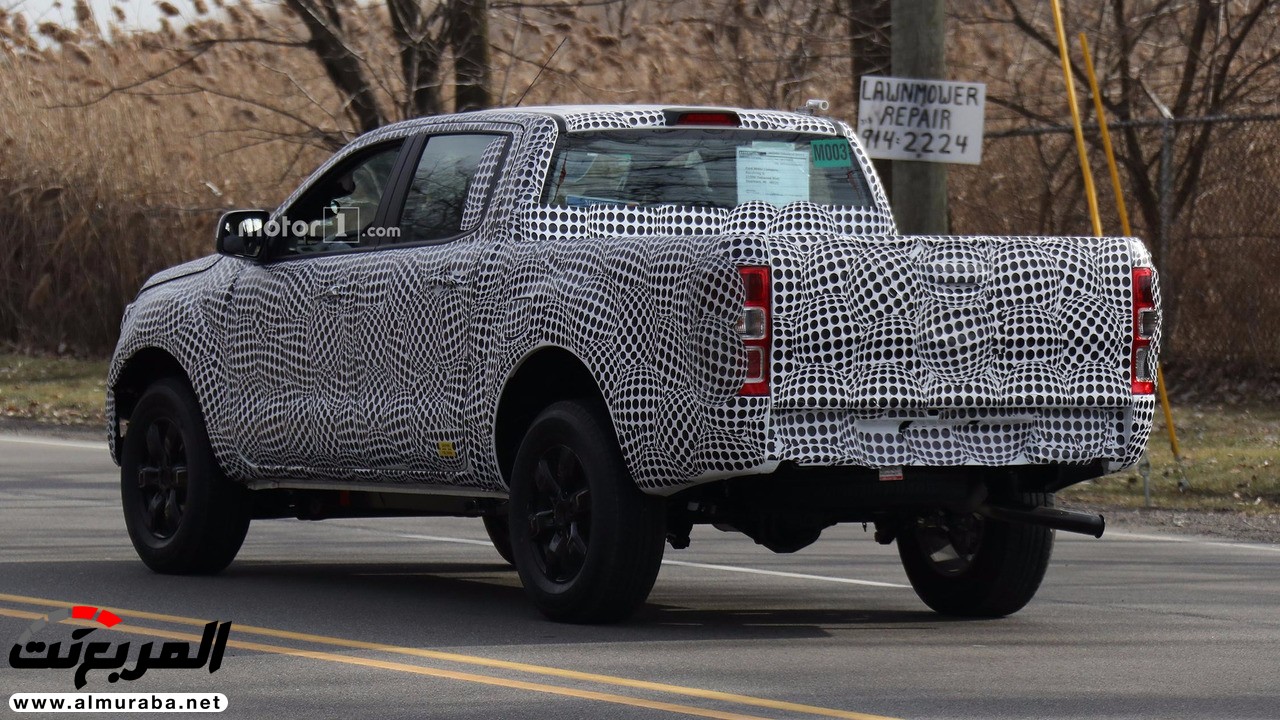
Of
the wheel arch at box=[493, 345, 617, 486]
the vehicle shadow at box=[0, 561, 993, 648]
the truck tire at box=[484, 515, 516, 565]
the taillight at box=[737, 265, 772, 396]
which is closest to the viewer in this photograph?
the taillight at box=[737, 265, 772, 396]

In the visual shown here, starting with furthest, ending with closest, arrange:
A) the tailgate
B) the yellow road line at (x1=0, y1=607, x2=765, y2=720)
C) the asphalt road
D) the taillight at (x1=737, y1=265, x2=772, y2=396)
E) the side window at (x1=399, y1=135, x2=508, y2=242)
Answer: the side window at (x1=399, y1=135, x2=508, y2=242), the tailgate, the taillight at (x1=737, y1=265, x2=772, y2=396), the asphalt road, the yellow road line at (x1=0, y1=607, x2=765, y2=720)

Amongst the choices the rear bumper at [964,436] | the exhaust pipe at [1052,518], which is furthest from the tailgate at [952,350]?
the exhaust pipe at [1052,518]

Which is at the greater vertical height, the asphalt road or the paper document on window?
the paper document on window

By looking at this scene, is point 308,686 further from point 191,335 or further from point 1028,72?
point 1028,72

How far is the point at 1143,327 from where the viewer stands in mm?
7914

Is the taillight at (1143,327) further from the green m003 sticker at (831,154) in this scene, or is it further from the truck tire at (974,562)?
the green m003 sticker at (831,154)

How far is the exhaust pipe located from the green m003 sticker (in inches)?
79.2

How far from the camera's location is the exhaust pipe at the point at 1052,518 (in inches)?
303

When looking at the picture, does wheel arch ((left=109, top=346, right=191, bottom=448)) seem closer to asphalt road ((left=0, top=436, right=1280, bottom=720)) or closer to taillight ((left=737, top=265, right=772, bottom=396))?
asphalt road ((left=0, top=436, right=1280, bottom=720))

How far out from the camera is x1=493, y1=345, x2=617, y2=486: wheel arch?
8.04 metres

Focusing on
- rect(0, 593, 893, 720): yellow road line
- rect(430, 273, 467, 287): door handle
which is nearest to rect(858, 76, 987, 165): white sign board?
rect(430, 273, 467, 287): door handle

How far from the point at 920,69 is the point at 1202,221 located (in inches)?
240

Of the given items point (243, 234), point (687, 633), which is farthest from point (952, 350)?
point (243, 234)

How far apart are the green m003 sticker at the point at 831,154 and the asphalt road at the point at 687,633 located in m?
1.85
